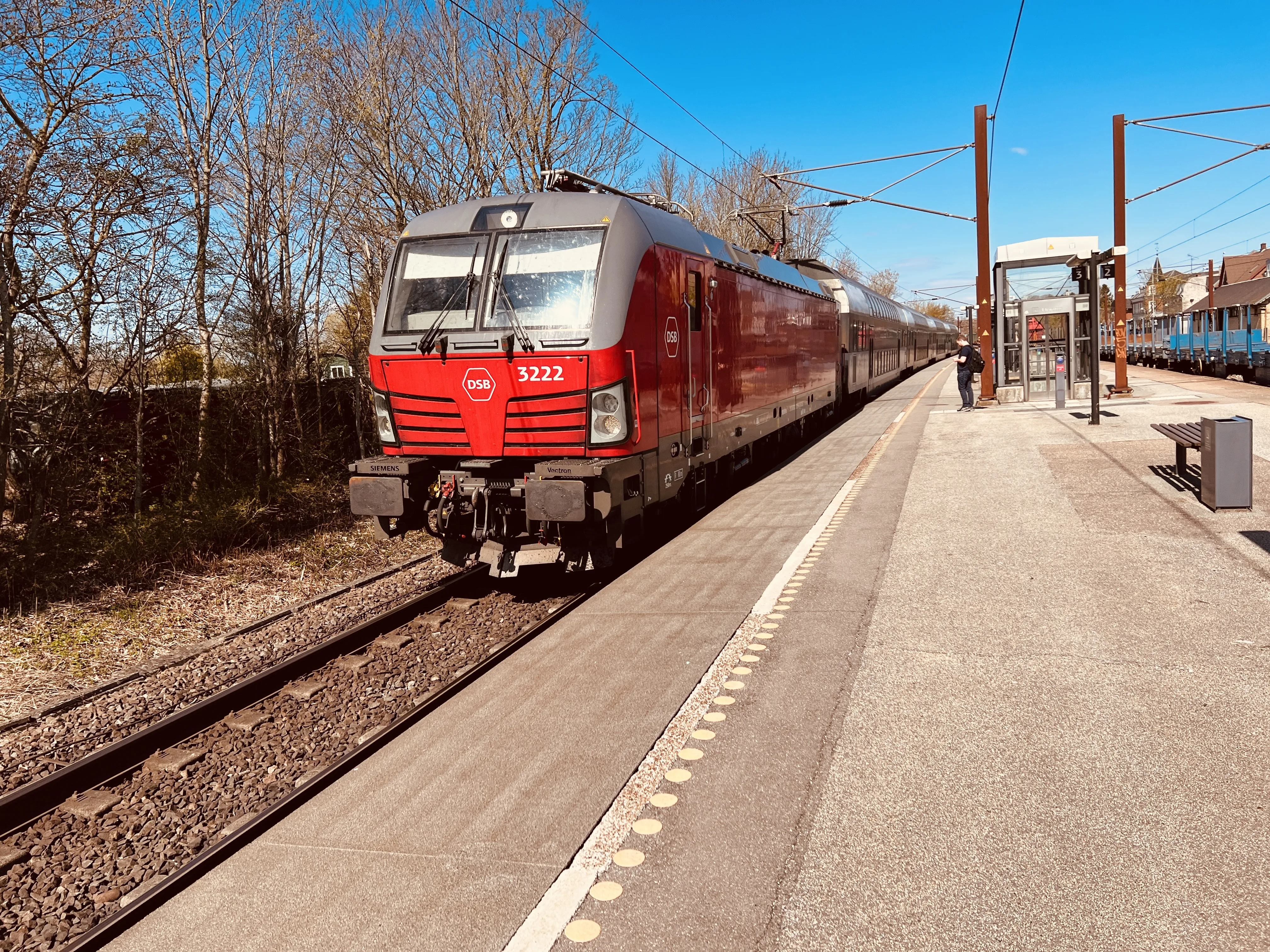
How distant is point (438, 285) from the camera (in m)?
7.62

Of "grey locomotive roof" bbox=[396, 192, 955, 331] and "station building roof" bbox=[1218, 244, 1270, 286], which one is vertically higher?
"station building roof" bbox=[1218, 244, 1270, 286]

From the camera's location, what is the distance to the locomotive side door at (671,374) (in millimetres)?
7895

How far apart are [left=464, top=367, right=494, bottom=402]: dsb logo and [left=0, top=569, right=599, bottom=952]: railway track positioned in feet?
5.89

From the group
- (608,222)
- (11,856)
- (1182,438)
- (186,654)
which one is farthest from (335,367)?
(1182,438)

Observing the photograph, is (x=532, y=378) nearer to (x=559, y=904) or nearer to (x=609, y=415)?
(x=609, y=415)

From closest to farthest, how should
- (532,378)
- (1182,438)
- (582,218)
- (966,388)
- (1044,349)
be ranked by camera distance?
1. (532,378)
2. (582,218)
3. (1182,438)
4. (966,388)
5. (1044,349)

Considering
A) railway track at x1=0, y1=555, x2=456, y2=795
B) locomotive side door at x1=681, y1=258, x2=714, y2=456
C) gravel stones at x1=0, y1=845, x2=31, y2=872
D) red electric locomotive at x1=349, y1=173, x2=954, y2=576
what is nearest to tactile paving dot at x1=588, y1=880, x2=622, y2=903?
gravel stones at x1=0, y1=845, x2=31, y2=872

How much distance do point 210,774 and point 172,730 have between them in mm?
573

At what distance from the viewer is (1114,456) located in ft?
39.2

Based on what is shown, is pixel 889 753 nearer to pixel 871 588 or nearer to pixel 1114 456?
pixel 871 588

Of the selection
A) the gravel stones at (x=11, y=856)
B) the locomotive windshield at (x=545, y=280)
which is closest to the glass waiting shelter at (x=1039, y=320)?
the locomotive windshield at (x=545, y=280)

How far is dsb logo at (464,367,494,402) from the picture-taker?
7.22m

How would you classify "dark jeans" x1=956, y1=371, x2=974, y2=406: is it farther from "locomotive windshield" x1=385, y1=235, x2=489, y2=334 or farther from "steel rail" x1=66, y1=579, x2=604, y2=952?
"steel rail" x1=66, y1=579, x2=604, y2=952

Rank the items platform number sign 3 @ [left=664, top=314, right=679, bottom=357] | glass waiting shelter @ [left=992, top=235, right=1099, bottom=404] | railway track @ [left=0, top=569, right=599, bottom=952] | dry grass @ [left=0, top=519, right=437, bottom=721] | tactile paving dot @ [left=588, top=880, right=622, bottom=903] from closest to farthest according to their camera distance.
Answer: tactile paving dot @ [left=588, top=880, right=622, bottom=903]
railway track @ [left=0, top=569, right=599, bottom=952]
dry grass @ [left=0, top=519, right=437, bottom=721]
platform number sign 3 @ [left=664, top=314, right=679, bottom=357]
glass waiting shelter @ [left=992, top=235, right=1099, bottom=404]
